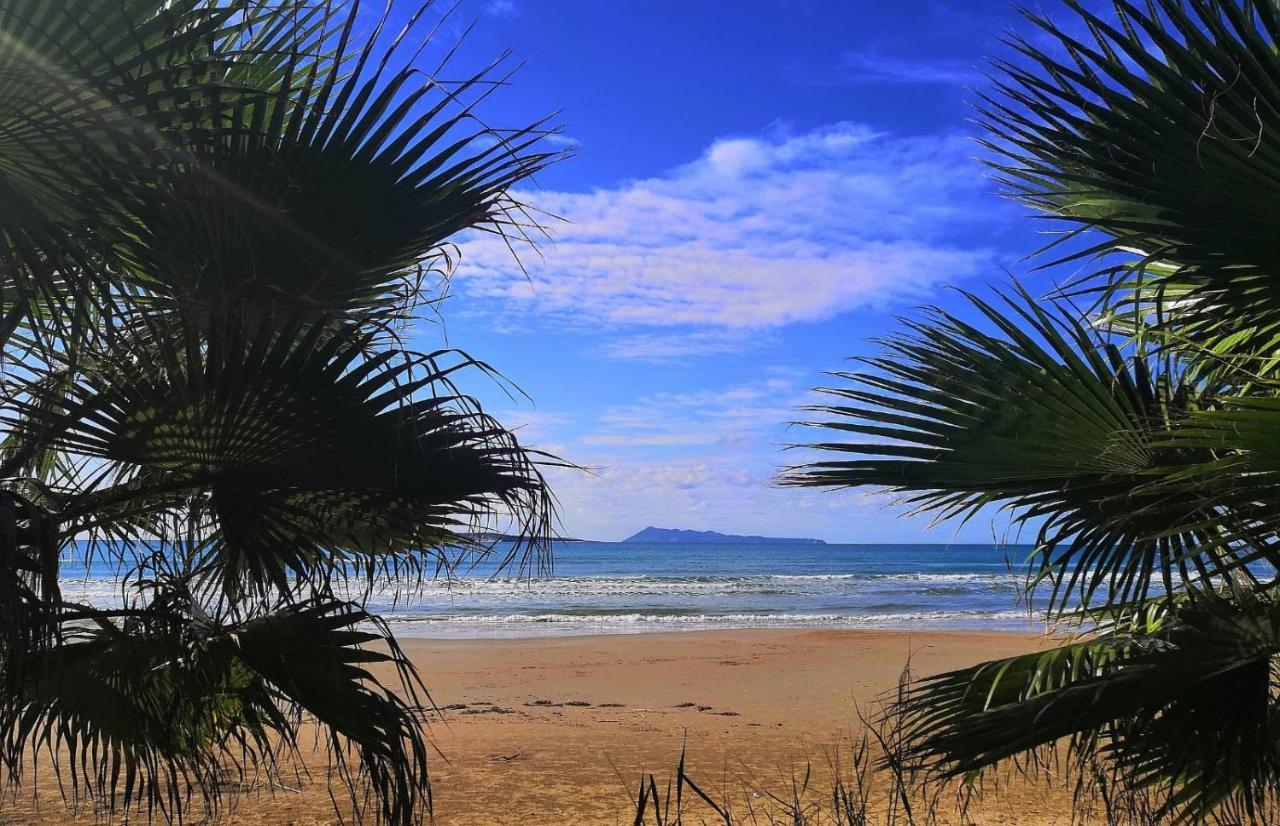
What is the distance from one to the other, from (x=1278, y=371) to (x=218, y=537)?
3.23 metres

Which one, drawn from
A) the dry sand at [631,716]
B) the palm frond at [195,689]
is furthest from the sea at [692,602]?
the palm frond at [195,689]

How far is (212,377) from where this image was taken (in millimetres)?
2738

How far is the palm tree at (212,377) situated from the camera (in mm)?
2525

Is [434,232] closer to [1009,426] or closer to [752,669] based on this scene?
[1009,426]

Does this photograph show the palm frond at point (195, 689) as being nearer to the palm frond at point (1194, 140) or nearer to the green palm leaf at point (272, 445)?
the green palm leaf at point (272, 445)

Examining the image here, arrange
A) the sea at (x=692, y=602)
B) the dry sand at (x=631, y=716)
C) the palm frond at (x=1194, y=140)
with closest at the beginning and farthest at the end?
the palm frond at (x=1194, y=140), the dry sand at (x=631, y=716), the sea at (x=692, y=602)

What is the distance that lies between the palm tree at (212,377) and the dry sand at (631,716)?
1.74 metres

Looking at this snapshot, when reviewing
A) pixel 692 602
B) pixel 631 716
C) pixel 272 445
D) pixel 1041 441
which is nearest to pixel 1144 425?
pixel 1041 441

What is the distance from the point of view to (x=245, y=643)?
3.00 metres

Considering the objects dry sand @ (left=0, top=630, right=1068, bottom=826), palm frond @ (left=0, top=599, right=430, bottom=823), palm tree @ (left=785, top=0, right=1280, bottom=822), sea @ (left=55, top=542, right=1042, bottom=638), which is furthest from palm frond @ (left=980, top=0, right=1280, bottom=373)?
sea @ (left=55, top=542, right=1042, bottom=638)

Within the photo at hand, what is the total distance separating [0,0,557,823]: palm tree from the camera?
253 centimetres

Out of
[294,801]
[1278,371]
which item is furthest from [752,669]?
[1278,371]

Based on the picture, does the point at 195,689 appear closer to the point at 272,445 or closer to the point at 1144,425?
the point at 272,445

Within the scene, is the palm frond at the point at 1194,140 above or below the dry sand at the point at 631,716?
above
